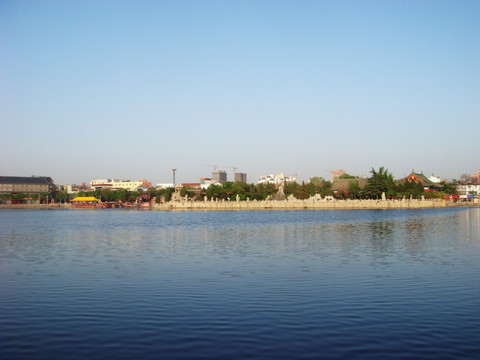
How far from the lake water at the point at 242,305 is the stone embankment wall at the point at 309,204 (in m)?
83.4

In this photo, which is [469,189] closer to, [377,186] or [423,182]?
[423,182]

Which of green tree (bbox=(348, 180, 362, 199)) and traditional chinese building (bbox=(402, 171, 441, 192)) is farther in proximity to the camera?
traditional chinese building (bbox=(402, 171, 441, 192))

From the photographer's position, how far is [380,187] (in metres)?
115

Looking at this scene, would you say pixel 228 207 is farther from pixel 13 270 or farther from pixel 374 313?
pixel 374 313

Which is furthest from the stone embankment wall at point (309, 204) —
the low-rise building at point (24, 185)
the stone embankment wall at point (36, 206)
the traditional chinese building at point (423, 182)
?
the low-rise building at point (24, 185)

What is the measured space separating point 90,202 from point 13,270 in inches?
6276

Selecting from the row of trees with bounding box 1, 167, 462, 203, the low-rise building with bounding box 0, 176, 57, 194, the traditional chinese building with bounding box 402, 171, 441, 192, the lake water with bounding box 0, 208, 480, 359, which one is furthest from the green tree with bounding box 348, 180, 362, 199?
the low-rise building with bounding box 0, 176, 57, 194

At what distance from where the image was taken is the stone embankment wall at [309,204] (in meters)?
109

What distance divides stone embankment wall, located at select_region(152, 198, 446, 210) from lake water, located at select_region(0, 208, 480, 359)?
83.4 meters

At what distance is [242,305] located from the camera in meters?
14.2

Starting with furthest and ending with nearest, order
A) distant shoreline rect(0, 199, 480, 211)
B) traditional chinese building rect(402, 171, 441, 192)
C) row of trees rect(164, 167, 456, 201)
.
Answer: traditional chinese building rect(402, 171, 441, 192), row of trees rect(164, 167, 456, 201), distant shoreline rect(0, 199, 480, 211)

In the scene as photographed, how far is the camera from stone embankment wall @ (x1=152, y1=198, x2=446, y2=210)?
109 meters

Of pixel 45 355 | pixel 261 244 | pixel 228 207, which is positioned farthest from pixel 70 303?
pixel 228 207

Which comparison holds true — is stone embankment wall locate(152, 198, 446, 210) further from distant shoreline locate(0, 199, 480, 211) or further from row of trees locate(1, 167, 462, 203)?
row of trees locate(1, 167, 462, 203)
